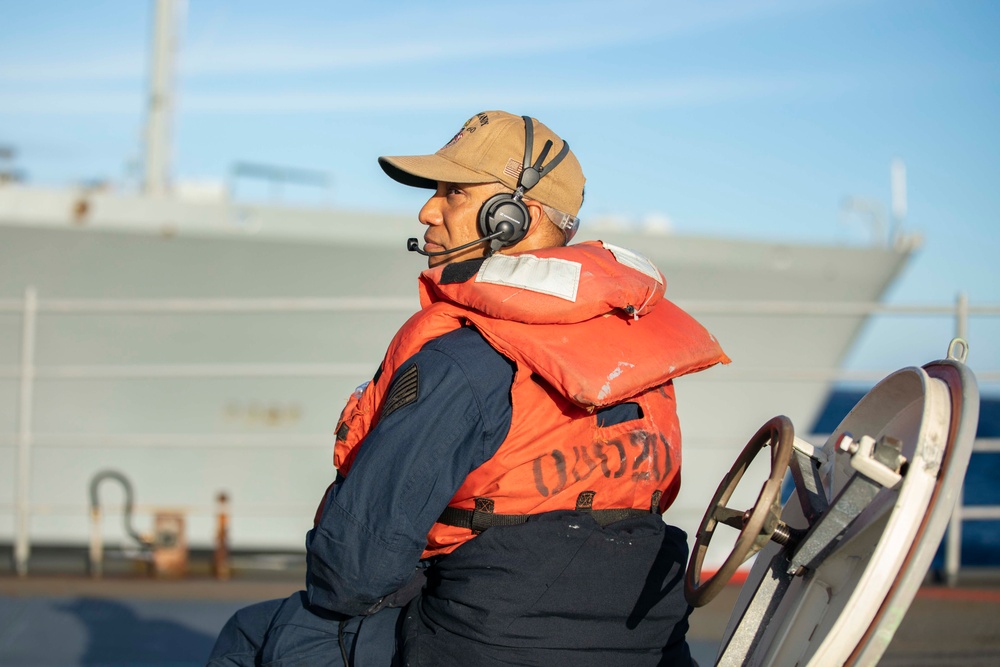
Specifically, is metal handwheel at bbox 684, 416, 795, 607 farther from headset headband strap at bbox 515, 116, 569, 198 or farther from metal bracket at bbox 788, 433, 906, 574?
headset headband strap at bbox 515, 116, 569, 198

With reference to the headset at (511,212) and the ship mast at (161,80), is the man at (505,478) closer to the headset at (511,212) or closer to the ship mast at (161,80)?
the headset at (511,212)

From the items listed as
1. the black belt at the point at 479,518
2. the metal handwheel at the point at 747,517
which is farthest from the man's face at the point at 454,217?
the metal handwheel at the point at 747,517

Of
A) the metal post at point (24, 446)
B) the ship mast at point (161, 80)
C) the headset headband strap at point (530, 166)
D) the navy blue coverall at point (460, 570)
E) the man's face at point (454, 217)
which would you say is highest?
the ship mast at point (161, 80)

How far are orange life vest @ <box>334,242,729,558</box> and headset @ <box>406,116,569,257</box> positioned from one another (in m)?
0.09

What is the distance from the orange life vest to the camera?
1215 mm

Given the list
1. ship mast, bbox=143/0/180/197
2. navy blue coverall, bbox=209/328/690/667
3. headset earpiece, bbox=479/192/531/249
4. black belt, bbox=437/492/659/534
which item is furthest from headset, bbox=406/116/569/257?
ship mast, bbox=143/0/180/197

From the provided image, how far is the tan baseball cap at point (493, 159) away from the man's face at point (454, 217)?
0.11 ft

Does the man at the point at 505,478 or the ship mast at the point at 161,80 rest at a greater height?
the ship mast at the point at 161,80

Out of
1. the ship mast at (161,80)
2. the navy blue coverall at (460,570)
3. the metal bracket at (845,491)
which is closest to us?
the metal bracket at (845,491)

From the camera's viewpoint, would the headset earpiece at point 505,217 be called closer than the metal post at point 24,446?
Yes

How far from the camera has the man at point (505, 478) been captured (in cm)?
115

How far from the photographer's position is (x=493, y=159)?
1383 mm

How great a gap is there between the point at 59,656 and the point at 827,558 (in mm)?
2237

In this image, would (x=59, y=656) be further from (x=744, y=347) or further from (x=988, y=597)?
(x=744, y=347)
